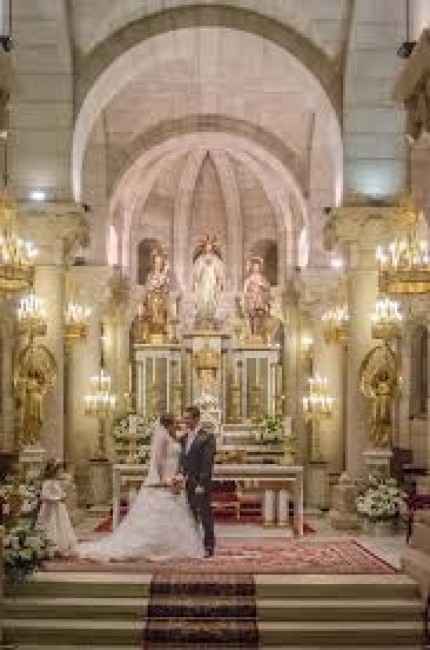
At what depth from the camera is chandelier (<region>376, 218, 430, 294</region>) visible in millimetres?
16359

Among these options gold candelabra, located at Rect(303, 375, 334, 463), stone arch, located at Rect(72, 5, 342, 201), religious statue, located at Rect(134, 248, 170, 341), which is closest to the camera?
stone arch, located at Rect(72, 5, 342, 201)

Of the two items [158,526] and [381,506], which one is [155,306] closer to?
[381,506]

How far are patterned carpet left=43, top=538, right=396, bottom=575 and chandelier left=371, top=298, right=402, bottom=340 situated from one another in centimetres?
343

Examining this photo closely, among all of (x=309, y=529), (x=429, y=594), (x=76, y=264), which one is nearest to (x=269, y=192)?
(x=76, y=264)

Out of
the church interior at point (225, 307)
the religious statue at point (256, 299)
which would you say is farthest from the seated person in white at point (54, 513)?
the religious statue at point (256, 299)

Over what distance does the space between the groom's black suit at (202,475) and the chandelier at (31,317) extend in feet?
13.2

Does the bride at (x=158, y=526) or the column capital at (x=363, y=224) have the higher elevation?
the column capital at (x=363, y=224)

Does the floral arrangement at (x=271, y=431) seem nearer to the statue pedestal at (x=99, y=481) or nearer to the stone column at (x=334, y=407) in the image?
the stone column at (x=334, y=407)

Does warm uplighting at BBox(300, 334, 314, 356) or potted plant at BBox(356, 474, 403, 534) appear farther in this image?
warm uplighting at BBox(300, 334, 314, 356)

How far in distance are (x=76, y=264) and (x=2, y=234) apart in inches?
538

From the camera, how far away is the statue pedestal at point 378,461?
71.1 ft

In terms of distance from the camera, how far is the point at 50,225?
72.3 ft

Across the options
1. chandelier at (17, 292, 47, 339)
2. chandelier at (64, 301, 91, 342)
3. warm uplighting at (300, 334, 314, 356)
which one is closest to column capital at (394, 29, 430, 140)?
chandelier at (17, 292, 47, 339)

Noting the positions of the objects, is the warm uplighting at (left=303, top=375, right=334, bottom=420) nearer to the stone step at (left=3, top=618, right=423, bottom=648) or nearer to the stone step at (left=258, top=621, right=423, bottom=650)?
the stone step at (left=3, top=618, right=423, bottom=648)
